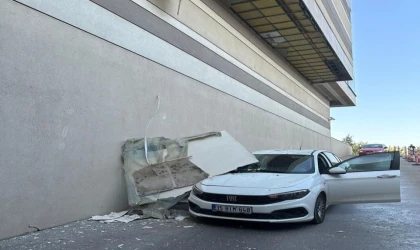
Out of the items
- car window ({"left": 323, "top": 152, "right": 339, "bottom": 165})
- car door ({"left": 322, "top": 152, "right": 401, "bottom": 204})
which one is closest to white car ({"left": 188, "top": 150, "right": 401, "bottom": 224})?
car door ({"left": 322, "top": 152, "right": 401, "bottom": 204})

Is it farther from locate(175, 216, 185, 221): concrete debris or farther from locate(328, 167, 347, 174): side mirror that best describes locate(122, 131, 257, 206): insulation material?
locate(328, 167, 347, 174): side mirror

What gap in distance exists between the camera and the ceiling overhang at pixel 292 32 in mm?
13758

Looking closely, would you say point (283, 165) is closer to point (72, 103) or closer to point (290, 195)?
point (290, 195)

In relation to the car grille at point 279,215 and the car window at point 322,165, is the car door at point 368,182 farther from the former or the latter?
the car grille at point 279,215

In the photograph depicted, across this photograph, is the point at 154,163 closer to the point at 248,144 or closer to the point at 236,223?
the point at 236,223

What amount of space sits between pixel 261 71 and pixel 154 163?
35.3 ft

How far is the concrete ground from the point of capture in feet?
16.2

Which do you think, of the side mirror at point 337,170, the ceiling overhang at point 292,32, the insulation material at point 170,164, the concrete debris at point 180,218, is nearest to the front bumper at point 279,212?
the concrete debris at point 180,218

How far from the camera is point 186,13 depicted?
10609mm

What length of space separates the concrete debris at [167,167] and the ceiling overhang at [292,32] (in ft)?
24.1

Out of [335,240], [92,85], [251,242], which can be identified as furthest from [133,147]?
[335,240]

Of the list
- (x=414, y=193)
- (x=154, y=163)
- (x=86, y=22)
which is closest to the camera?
(x=86, y=22)

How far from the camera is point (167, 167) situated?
24.6 feet

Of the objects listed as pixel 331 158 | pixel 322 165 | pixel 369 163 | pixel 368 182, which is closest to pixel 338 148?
pixel 331 158
